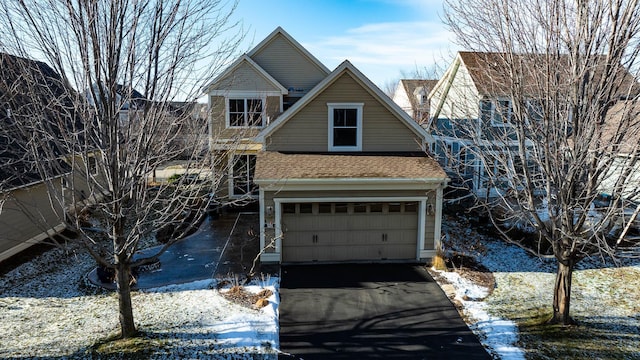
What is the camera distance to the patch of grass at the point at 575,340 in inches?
317

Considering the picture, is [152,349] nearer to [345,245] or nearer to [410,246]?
[345,245]

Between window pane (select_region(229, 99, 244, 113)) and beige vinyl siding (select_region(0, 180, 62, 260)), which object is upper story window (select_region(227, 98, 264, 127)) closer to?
window pane (select_region(229, 99, 244, 113))

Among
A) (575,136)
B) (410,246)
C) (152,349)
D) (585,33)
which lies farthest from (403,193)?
(152,349)

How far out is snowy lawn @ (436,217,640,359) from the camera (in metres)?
8.30

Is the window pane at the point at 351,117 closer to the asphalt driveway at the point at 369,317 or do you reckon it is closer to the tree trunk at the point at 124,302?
the asphalt driveway at the point at 369,317

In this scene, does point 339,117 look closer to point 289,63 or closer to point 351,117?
point 351,117

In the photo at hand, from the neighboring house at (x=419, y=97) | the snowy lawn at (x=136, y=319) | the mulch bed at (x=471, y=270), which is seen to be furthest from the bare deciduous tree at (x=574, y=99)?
the neighboring house at (x=419, y=97)

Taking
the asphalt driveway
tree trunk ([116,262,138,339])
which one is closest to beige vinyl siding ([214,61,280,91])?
the asphalt driveway

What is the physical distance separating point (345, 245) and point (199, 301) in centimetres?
493

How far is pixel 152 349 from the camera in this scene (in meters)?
7.98

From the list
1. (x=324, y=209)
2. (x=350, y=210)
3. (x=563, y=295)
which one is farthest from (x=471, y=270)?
(x=324, y=209)

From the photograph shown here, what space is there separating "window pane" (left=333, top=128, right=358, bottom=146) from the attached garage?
987 millimetres

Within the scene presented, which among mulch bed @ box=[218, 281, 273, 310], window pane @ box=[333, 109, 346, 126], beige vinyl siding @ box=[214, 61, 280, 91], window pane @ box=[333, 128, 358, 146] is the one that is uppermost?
beige vinyl siding @ box=[214, 61, 280, 91]

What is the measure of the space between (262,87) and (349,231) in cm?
904
